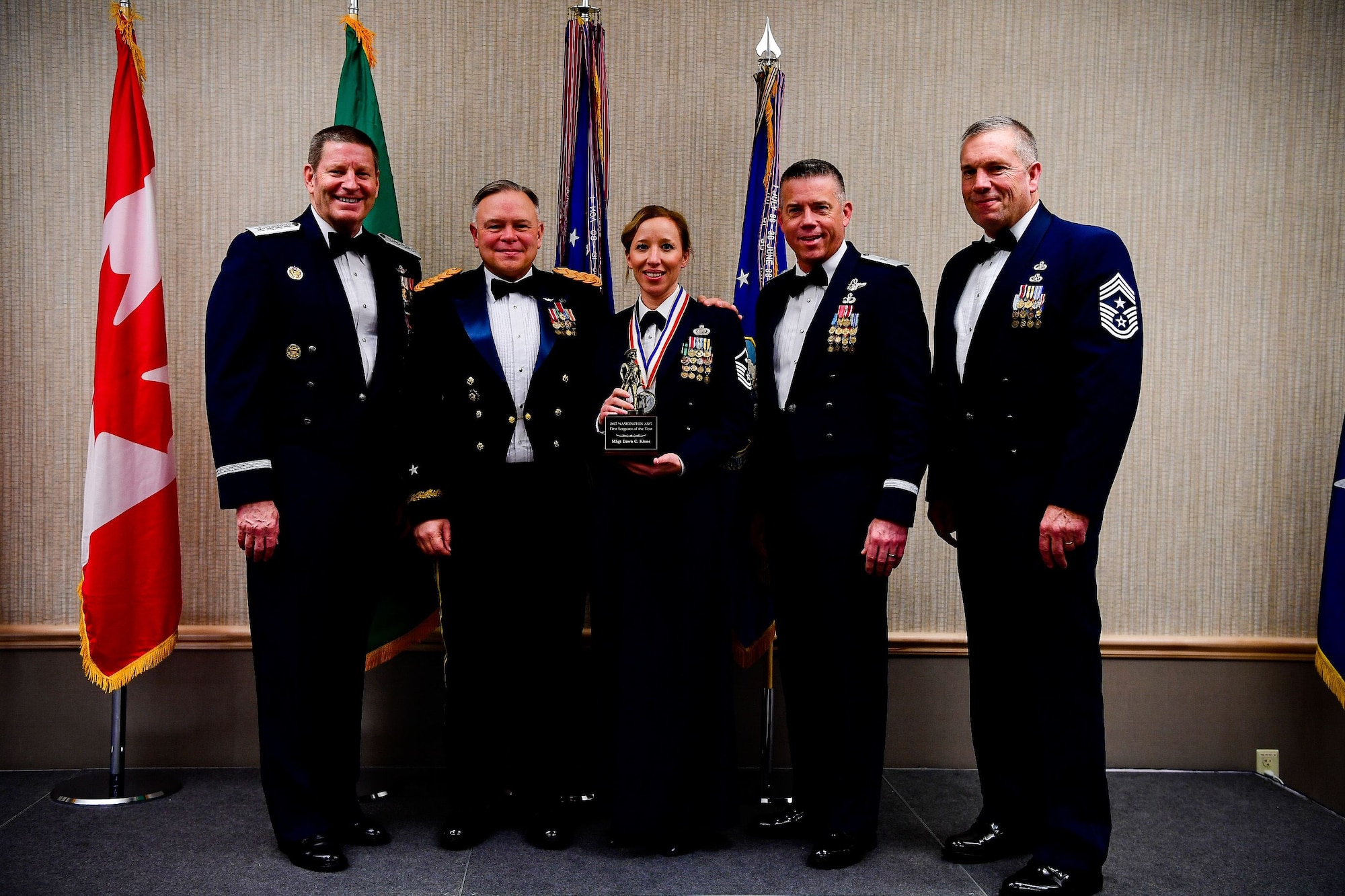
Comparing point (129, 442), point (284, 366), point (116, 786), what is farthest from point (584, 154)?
point (116, 786)

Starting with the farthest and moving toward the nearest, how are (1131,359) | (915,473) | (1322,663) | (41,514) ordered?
(41,514)
(1322,663)
(915,473)
(1131,359)

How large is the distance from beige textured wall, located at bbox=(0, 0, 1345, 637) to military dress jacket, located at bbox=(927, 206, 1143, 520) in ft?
3.14

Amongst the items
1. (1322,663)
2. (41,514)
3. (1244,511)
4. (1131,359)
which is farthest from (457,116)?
(1322,663)

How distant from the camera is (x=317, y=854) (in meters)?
2.17

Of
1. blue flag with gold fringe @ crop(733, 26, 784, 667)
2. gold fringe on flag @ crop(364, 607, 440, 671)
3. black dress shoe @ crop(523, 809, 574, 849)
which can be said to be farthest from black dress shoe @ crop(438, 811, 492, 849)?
blue flag with gold fringe @ crop(733, 26, 784, 667)

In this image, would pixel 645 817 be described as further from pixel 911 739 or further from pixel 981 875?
pixel 911 739

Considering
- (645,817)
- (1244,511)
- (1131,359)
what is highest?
(1131,359)

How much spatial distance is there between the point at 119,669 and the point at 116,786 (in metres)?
0.39

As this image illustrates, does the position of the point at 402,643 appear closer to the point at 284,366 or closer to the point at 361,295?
the point at 284,366

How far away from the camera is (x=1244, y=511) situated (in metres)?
3.09

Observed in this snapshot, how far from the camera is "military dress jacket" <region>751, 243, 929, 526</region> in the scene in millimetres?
2201

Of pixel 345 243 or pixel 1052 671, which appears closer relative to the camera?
pixel 1052 671

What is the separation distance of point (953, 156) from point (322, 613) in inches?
97.9

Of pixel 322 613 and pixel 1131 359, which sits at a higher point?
pixel 1131 359
